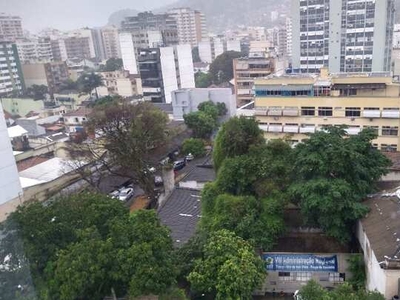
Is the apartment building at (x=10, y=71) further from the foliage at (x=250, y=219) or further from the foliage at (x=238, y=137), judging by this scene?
the foliage at (x=250, y=219)


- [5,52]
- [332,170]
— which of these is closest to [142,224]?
[332,170]

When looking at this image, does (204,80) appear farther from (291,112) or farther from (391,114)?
(391,114)

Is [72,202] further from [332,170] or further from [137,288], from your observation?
[332,170]

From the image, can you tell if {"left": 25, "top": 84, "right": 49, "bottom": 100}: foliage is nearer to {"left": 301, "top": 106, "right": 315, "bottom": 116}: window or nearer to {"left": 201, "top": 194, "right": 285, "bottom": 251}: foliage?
{"left": 301, "top": 106, "right": 315, "bottom": 116}: window

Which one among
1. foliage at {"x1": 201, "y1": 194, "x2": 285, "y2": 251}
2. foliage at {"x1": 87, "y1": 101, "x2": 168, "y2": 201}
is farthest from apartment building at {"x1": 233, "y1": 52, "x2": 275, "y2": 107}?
foliage at {"x1": 201, "y1": 194, "x2": 285, "y2": 251}

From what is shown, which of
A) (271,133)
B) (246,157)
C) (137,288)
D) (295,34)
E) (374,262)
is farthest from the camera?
(295,34)

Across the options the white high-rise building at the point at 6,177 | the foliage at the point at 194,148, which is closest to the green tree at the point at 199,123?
the foliage at the point at 194,148

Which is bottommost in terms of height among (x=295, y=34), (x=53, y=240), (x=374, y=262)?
(x=374, y=262)
